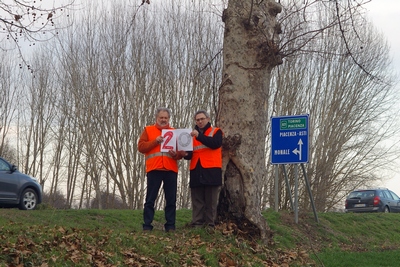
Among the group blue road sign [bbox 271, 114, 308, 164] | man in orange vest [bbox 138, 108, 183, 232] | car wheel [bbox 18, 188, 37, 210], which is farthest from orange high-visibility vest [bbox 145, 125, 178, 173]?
car wheel [bbox 18, 188, 37, 210]

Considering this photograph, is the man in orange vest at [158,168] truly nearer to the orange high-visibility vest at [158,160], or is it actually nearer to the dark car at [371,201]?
the orange high-visibility vest at [158,160]

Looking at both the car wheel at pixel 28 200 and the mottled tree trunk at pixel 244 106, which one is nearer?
the mottled tree trunk at pixel 244 106

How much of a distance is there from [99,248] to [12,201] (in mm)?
11437

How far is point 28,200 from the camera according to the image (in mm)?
19953

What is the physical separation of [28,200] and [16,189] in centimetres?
67

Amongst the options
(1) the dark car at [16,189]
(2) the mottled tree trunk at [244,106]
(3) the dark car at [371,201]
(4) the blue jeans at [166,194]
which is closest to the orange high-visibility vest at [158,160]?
(4) the blue jeans at [166,194]

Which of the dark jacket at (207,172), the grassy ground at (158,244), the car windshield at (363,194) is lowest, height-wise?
the grassy ground at (158,244)

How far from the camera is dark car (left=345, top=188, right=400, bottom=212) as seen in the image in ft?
104

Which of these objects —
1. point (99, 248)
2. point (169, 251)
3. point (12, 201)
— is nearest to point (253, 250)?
point (169, 251)

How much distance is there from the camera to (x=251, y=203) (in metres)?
11.5

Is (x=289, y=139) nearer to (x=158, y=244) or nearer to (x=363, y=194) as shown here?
(x=158, y=244)

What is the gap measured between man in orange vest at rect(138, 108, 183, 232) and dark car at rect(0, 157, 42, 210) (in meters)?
9.13

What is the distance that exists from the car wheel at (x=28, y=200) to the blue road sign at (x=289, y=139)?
720cm

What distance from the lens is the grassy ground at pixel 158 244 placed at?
800 centimetres
